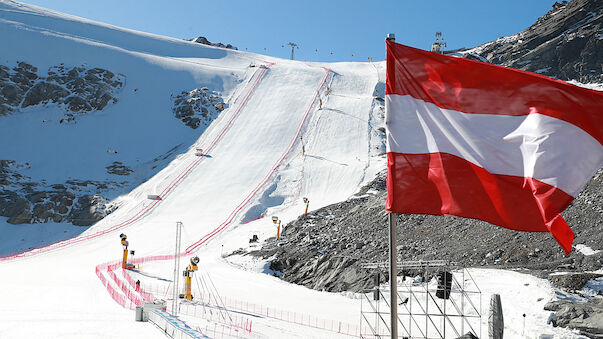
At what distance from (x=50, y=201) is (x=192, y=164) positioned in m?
14.5

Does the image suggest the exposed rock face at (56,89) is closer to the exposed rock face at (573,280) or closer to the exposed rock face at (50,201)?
the exposed rock face at (50,201)

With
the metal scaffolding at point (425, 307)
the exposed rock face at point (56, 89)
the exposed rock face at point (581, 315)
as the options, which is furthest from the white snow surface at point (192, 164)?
the exposed rock face at point (56, 89)

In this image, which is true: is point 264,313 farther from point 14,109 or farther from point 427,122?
point 14,109

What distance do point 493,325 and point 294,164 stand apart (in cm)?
3881

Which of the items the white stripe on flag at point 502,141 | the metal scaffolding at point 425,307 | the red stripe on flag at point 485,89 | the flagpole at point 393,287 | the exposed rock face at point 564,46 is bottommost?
the metal scaffolding at point 425,307

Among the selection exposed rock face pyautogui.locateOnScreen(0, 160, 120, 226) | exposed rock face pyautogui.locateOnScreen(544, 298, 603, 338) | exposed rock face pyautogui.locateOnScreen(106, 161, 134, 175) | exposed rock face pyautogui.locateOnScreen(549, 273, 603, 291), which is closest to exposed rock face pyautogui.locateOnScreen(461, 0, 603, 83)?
exposed rock face pyautogui.locateOnScreen(549, 273, 603, 291)

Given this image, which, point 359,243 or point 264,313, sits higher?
point 359,243

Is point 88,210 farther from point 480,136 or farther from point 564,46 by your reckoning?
point 564,46

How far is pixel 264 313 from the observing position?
2178 cm

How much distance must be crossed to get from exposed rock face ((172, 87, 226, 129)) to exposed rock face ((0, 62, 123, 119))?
30.5 ft

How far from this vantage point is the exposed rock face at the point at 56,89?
6494 centimetres

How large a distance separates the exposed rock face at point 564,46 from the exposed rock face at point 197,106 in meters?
40.5

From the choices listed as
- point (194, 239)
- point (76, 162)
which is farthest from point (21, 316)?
point (76, 162)

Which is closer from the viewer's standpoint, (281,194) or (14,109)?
(281,194)
